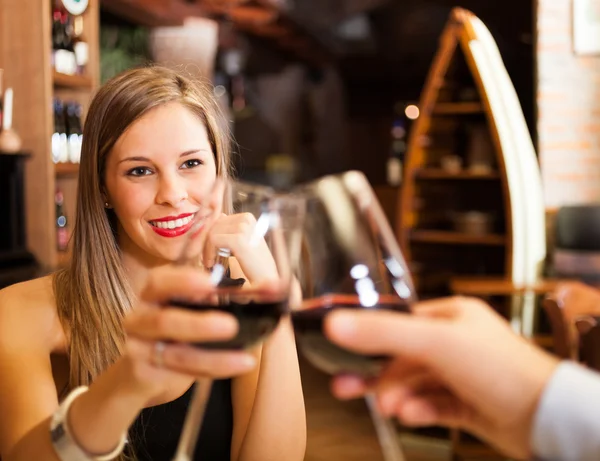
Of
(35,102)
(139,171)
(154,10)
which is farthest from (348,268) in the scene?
(154,10)

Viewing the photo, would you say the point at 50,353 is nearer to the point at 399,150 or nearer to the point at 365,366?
the point at 365,366

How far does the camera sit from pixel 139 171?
4.34 ft

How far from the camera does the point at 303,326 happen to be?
2.19 ft

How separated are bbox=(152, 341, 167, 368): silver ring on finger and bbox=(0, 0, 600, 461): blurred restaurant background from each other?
3.79 ft

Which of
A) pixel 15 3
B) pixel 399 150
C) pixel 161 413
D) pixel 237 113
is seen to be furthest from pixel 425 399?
pixel 237 113

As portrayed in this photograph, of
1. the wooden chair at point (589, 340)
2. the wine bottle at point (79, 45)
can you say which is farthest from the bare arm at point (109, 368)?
the wine bottle at point (79, 45)

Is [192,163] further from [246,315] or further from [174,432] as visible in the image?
[246,315]

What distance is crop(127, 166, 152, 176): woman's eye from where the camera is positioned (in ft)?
4.31

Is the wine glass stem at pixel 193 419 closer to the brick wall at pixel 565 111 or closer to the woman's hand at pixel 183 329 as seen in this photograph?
the woman's hand at pixel 183 329

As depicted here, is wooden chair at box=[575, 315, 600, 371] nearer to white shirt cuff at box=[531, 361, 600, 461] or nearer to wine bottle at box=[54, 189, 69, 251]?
white shirt cuff at box=[531, 361, 600, 461]

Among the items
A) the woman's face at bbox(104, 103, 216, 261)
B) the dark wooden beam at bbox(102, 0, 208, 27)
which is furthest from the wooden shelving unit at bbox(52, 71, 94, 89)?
the woman's face at bbox(104, 103, 216, 261)

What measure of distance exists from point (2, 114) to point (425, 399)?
3.08 m

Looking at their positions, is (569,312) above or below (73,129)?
below

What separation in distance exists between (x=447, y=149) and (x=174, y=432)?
3570mm
